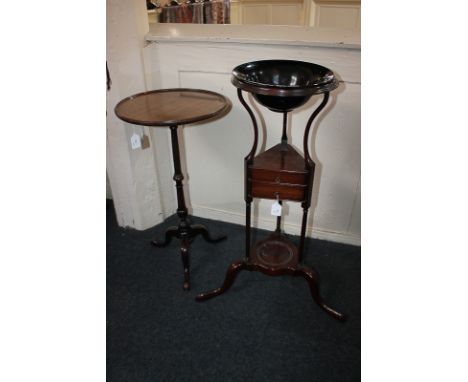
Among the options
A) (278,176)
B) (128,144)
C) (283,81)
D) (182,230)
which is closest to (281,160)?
(278,176)

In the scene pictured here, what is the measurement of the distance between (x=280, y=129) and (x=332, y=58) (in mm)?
450

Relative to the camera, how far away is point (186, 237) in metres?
1.89

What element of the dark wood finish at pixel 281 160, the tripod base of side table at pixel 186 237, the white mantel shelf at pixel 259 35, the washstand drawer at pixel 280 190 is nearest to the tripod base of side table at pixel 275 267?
the dark wood finish at pixel 281 160

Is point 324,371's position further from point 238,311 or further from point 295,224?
point 295,224

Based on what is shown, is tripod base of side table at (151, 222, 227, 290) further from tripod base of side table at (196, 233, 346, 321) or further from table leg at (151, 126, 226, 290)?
tripod base of side table at (196, 233, 346, 321)

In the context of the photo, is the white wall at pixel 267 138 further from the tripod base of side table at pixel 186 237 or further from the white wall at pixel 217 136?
the tripod base of side table at pixel 186 237

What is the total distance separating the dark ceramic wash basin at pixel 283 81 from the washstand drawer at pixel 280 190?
1.03 ft

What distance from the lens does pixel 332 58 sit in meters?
1.62

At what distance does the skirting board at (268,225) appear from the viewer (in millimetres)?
2086

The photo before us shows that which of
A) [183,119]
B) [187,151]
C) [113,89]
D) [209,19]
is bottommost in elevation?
[187,151]

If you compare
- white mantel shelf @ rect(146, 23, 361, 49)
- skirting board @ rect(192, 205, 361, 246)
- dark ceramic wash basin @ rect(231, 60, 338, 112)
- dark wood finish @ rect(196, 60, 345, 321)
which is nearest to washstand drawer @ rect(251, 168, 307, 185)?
dark wood finish @ rect(196, 60, 345, 321)

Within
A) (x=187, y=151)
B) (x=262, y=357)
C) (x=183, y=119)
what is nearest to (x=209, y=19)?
(x=187, y=151)

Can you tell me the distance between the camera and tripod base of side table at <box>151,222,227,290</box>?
181 cm

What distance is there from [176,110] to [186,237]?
2.38ft
